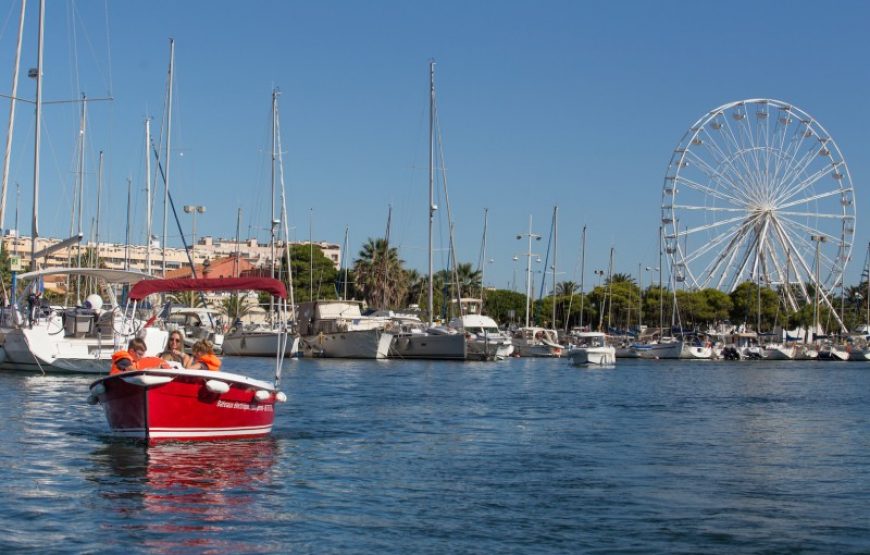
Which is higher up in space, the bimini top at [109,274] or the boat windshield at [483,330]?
the bimini top at [109,274]

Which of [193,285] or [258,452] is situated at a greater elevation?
[193,285]

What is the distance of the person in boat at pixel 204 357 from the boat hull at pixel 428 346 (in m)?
53.6

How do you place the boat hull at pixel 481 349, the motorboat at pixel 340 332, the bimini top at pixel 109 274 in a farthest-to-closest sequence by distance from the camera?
the boat hull at pixel 481 349
the motorboat at pixel 340 332
the bimini top at pixel 109 274

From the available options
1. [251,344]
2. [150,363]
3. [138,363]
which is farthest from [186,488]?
[251,344]

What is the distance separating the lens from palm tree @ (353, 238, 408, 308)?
107 meters

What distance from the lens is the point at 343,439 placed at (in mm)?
25625

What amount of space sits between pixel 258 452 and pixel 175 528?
7173 mm

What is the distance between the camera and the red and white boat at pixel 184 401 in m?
20.8

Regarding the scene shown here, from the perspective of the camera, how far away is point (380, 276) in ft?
351

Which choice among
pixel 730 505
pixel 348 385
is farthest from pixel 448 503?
pixel 348 385

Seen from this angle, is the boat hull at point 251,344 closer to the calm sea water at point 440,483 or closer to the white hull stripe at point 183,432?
the calm sea water at point 440,483

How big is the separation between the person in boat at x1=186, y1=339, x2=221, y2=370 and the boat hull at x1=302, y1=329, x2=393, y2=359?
52.8 meters

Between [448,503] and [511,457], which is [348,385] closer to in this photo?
[511,457]

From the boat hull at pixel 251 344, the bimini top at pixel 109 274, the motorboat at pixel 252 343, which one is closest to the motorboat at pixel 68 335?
the bimini top at pixel 109 274
